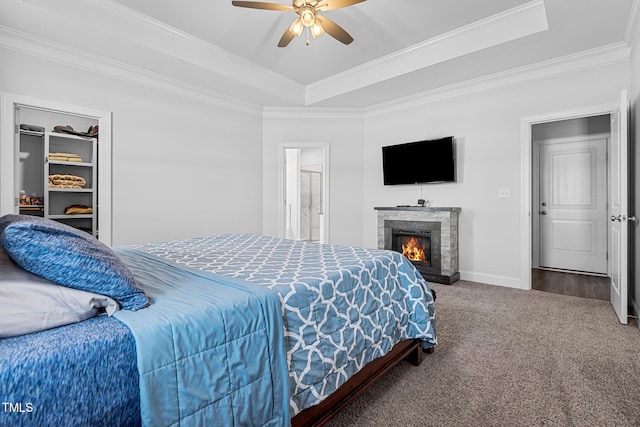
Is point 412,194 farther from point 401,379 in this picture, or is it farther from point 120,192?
point 120,192

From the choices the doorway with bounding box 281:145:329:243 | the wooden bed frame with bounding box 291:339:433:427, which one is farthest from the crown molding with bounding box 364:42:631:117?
the wooden bed frame with bounding box 291:339:433:427

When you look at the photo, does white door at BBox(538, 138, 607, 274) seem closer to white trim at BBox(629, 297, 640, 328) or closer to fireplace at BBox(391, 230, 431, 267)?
white trim at BBox(629, 297, 640, 328)

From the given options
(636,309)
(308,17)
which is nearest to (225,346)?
(308,17)

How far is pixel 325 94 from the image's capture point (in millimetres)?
4793

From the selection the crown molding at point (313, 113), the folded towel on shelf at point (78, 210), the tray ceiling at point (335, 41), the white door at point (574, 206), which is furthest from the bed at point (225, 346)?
the white door at point (574, 206)

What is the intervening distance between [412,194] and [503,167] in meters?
1.26

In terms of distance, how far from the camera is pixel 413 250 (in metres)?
4.53

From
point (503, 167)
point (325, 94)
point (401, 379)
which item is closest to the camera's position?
point (401, 379)

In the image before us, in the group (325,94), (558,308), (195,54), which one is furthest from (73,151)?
(558,308)

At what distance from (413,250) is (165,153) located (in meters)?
3.59

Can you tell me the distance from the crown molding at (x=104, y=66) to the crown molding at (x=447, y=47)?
164 cm

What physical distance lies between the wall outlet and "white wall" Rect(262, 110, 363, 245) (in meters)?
2.13

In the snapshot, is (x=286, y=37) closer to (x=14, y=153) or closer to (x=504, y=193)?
(x=14, y=153)

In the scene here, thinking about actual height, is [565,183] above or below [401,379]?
above
